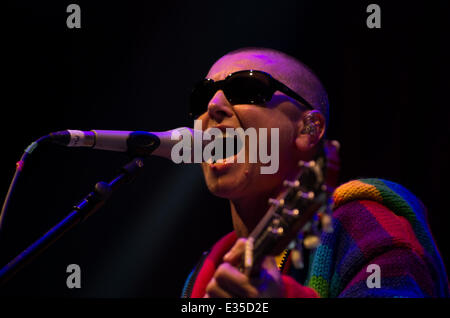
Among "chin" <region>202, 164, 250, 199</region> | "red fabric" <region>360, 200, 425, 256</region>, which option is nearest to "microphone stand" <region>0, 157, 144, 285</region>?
"chin" <region>202, 164, 250, 199</region>

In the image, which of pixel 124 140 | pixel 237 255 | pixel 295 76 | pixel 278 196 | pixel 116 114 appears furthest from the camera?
pixel 116 114

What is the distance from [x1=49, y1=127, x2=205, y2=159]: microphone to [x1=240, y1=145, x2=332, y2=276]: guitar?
64 centimetres

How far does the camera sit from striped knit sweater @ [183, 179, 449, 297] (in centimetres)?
146

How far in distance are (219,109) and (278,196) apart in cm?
59

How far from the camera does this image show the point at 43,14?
307cm

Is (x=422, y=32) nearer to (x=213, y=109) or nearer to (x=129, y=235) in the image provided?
(x=213, y=109)

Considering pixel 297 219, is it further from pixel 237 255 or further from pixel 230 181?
pixel 230 181

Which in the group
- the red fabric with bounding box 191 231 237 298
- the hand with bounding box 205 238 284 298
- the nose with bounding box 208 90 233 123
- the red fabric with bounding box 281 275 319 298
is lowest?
the red fabric with bounding box 191 231 237 298

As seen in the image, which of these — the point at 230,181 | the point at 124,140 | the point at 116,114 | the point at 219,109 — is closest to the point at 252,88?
the point at 219,109

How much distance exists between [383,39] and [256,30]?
2.68 ft

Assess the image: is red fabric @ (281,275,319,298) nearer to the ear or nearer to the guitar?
the guitar

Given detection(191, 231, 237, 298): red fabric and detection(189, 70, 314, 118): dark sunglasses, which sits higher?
detection(189, 70, 314, 118): dark sunglasses

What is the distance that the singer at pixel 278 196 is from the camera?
1320 millimetres

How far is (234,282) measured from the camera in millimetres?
1241
